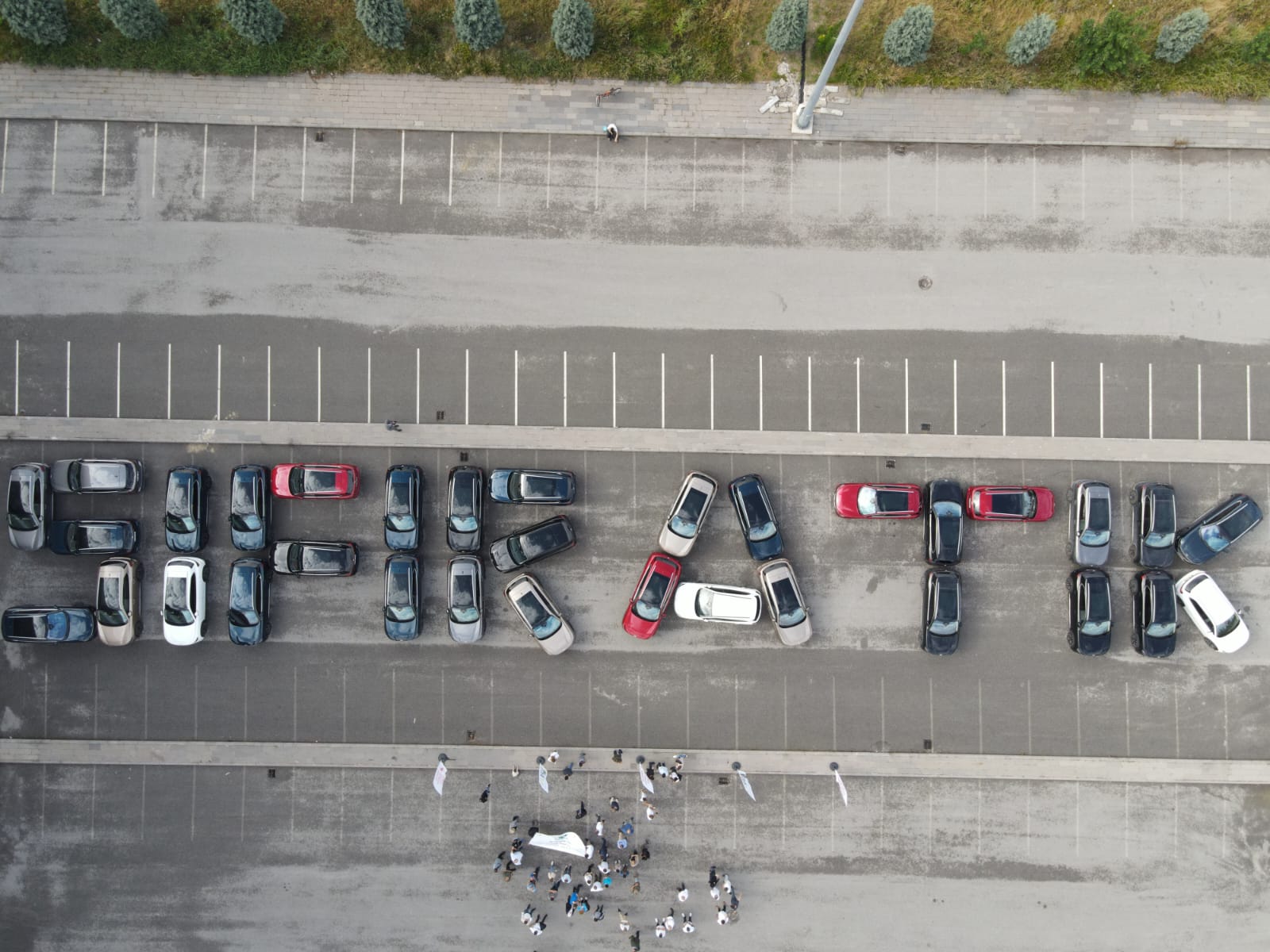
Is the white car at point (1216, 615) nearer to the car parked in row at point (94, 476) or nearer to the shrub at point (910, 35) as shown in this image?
the shrub at point (910, 35)

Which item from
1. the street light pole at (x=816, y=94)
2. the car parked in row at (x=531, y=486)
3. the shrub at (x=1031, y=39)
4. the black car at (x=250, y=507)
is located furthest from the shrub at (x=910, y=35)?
the black car at (x=250, y=507)

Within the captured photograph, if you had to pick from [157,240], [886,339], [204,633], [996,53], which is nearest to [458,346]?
[157,240]

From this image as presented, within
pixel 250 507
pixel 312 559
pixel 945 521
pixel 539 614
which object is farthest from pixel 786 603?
pixel 250 507

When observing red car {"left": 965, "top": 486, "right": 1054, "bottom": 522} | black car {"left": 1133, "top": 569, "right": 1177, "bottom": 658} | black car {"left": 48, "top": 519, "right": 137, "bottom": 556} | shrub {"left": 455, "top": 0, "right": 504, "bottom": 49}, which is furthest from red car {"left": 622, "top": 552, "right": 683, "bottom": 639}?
shrub {"left": 455, "top": 0, "right": 504, "bottom": 49}

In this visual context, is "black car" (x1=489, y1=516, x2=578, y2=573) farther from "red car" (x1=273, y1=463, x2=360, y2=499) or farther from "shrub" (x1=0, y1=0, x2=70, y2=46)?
"shrub" (x1=0, y1=0, x2=70, y2=46)

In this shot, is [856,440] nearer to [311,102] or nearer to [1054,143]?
[1054,143]
